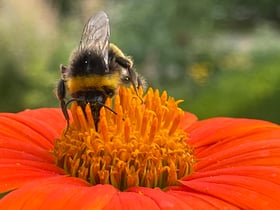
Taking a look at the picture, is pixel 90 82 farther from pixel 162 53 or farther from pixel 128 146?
pixel 162 53

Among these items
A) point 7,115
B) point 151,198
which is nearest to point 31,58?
point 7,115

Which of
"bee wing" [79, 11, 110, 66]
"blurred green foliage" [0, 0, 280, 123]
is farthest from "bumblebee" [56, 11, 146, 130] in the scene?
"blurred green foliage" [0, 0, 280, 123]

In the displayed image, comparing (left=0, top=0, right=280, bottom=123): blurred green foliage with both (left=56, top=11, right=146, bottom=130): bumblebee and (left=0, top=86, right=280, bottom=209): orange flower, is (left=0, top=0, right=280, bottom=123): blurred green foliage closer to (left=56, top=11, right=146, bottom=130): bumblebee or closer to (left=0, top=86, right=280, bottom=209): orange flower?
(left=0, top=86, right=280, bottom=209): orange flower

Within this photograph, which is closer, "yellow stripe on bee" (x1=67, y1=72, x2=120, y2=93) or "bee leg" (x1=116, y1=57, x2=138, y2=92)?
"yellow stripe on bee" (x1=67, y1=72, x2=120, y2=93)

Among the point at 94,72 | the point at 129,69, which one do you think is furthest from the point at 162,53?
the point at 94,72

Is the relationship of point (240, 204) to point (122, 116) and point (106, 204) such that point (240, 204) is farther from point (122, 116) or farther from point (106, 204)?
point (122, 116)

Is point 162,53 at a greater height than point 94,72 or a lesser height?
greater

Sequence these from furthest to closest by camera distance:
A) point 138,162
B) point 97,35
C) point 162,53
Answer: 1. point 162,53
2. point 97,35
3. point 138,162
